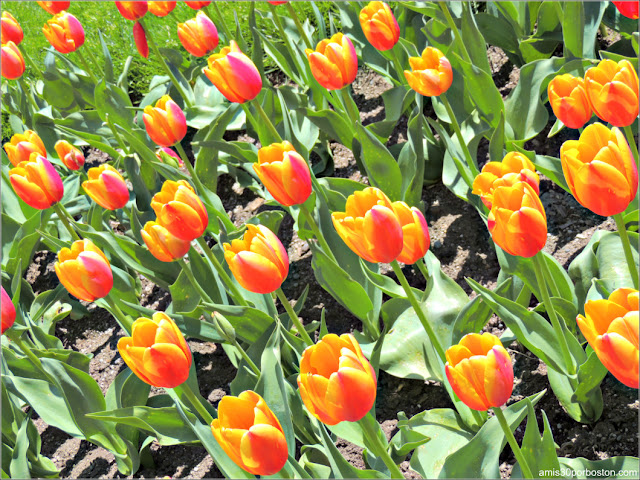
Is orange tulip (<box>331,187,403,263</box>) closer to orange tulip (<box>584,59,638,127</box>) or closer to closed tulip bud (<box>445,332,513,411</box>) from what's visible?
closed tulip bud (<box>445,332,513,411</box>)

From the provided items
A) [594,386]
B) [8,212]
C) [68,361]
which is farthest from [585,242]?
[8,212]

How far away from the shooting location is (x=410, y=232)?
133 centimetres

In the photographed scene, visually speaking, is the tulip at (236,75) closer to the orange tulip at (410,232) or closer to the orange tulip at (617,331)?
the orange tulip at (410,232)

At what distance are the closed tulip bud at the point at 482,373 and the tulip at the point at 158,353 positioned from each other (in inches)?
20.4

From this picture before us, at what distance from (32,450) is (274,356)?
949 millimetres

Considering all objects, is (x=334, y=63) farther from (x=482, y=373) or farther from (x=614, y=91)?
(x=482, y=373)

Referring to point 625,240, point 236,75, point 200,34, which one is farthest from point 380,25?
point 625,240

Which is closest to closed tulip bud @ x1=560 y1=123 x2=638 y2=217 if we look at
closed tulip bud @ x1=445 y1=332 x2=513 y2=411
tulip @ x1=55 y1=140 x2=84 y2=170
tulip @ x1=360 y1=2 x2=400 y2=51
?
closed tulip bud @ x1=445 y1=332 x2=513 y2=411

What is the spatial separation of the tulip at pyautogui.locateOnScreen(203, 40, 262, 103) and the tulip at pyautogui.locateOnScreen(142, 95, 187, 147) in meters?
0.21

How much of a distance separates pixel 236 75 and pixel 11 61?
1.26 metres

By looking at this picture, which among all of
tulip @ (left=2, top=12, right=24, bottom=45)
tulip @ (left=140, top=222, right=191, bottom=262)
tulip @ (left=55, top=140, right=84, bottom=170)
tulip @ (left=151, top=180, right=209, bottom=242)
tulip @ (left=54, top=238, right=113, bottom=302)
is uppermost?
tulip @ (left=2, top=12, right=24, bottom=45)

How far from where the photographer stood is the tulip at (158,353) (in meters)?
1.28

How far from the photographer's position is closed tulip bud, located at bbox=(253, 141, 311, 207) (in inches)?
60.6

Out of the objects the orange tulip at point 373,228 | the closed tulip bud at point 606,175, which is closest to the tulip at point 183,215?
the orange tulip at point 373,228
